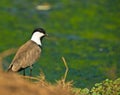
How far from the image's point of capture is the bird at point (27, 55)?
45.6 feet

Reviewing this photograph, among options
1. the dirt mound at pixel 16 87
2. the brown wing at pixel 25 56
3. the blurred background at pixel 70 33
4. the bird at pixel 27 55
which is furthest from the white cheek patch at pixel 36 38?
the dirt mound at pixel 16 87

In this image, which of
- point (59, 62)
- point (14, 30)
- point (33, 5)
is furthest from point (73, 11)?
point (59, 62)

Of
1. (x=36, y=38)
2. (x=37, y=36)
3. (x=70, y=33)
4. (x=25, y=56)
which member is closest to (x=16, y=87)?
(x=25, y=56)

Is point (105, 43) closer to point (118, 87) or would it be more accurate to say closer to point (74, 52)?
point (74, 52)

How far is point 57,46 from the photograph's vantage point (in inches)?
872

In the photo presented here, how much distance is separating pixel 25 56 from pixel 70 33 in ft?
31.0

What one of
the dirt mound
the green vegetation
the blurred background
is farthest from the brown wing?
the dirt mound

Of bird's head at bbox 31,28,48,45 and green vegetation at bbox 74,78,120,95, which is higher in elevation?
green vegetation at bbox 74,78,120,95

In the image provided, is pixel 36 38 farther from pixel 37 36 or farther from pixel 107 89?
pixel 107 89

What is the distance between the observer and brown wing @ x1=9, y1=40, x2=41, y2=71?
45.6 feet

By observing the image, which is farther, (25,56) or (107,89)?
(25,56)

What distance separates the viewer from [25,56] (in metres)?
14.3

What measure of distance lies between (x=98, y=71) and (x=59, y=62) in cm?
114

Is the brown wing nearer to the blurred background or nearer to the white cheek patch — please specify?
the white cheek patch
